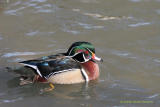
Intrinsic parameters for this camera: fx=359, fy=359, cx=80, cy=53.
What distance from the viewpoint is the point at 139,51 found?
908 cm

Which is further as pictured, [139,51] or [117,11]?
[117,11]

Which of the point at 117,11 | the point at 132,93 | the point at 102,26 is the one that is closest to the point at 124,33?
the point at 102,26

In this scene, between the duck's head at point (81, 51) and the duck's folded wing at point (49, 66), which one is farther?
the duck's head at point (81, 51)

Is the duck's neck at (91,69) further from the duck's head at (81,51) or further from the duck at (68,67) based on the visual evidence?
the duck's head at (81,51)

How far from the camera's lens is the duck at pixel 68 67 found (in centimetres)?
759

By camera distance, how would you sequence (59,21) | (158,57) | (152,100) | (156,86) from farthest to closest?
(59,21) < (158,57) < (156,86) < (152,100)

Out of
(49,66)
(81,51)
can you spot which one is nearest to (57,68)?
(49,66)

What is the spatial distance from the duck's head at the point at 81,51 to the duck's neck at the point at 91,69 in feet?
0.33

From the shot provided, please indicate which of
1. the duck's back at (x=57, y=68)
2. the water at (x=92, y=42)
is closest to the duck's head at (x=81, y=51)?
the duck's back at (x=57, y=68)

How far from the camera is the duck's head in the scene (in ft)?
25.8

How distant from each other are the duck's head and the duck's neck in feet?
0.33

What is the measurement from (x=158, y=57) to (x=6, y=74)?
3.66m

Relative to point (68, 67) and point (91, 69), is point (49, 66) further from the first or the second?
point (91, 69)

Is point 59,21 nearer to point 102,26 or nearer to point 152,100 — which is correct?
point 102,26
